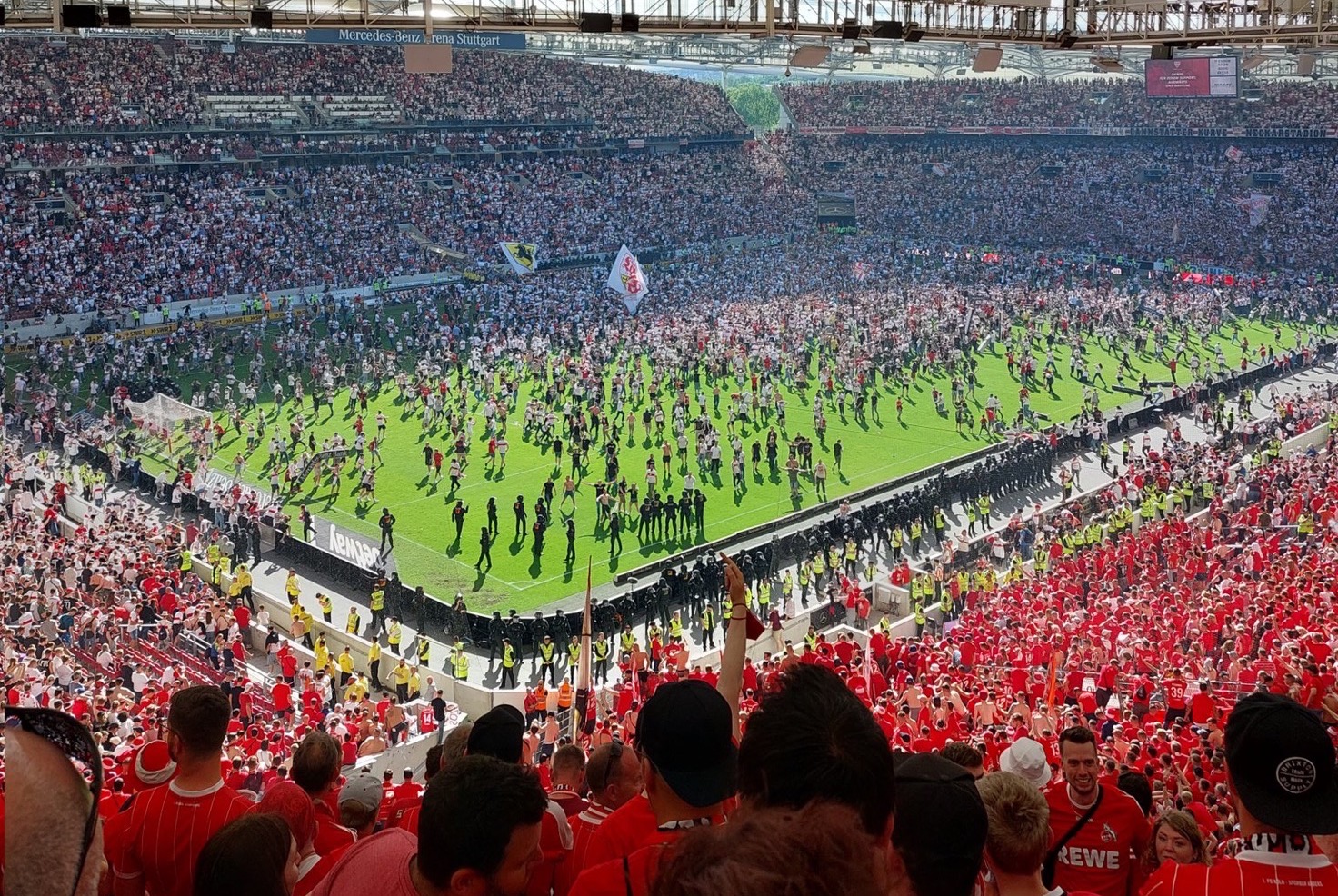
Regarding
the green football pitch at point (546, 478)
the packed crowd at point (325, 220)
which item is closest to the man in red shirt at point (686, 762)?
the green football pitch at point (546, 478)

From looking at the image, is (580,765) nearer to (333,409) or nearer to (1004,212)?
(333,409)

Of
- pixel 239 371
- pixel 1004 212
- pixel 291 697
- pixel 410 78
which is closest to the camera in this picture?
pixel 291 697

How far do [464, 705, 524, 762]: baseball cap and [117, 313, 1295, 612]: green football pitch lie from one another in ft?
47.0

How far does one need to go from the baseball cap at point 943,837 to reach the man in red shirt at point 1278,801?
0.63m

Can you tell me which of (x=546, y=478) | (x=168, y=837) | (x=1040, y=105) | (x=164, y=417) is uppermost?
(x=1040, y=105)

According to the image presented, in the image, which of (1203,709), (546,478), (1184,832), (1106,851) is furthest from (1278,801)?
(546,478)

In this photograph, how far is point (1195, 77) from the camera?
49094 mm

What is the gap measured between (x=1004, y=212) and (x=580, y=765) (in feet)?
169

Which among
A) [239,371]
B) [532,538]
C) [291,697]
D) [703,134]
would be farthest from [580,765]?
[703,134]

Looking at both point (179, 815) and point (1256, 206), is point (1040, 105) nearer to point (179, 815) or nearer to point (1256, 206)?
point (1256, 206)

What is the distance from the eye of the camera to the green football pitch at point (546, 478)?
19.9 meters

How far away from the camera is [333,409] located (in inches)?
1076

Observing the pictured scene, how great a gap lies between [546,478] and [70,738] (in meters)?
22.4

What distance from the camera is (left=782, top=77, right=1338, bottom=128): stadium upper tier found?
5106 centimetres
